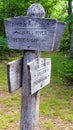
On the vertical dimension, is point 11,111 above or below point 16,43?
below

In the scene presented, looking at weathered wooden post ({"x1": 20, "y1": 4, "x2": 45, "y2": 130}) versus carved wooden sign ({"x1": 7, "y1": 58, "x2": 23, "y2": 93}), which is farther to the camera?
weathered wooden post ({"x1": 20, "y1": 4, "x2": 45, "y2": 130})

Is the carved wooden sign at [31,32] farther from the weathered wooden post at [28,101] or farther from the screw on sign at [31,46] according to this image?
the weathered wooden post at [28,101]

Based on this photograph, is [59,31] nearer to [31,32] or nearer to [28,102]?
[31,32]

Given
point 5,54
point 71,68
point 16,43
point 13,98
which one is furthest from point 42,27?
point 5,54

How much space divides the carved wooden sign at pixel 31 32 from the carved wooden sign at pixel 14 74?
0.21 metres

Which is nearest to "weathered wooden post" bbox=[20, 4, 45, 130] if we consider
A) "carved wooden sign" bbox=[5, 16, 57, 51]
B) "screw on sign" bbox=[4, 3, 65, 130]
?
"screw on sign" bbox=[4, 3, 65, 130]

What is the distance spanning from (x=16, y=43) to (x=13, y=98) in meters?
4.47

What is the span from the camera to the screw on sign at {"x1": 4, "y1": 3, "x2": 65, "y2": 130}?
3.10 metres

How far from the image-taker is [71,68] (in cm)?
962

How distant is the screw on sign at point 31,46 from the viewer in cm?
310

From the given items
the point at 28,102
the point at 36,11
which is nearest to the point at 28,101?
the point at 28,102

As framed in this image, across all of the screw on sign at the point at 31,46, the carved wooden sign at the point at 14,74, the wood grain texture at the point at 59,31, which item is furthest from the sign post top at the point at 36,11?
the carved wooden sign at the point at 14,74

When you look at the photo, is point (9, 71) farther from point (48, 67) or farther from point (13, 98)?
point (13, 98)

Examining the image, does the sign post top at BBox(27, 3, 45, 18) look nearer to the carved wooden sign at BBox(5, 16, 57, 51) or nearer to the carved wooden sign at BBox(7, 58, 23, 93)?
the carved wooden sign at BBox(5, 16, 57, 51)
